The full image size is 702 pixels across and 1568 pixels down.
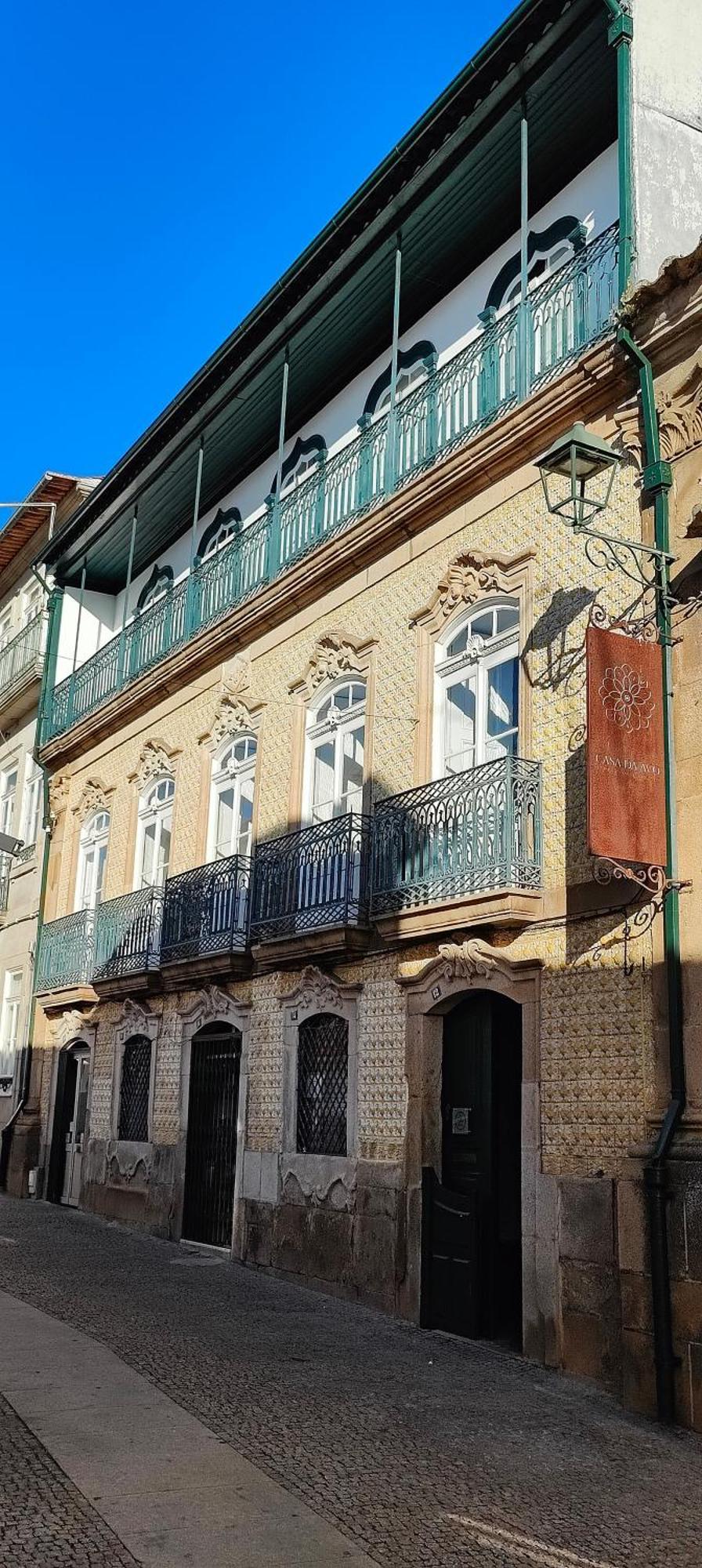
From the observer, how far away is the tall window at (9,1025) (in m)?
20.8

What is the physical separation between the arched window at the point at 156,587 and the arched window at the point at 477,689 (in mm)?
7688

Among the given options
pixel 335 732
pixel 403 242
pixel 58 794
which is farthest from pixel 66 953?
pixel 403 242

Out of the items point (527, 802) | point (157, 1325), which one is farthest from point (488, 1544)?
point (527, 802)

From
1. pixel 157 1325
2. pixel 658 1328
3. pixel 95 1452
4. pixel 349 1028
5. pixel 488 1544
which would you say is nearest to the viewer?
pixel 488 1544

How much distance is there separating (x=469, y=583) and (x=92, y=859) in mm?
9839

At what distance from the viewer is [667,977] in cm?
815

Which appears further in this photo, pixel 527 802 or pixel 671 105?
pixel 671 105

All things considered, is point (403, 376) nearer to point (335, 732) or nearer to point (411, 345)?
point (411, 345)

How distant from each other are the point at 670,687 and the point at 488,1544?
16.7 feet

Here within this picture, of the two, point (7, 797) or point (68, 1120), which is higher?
point (7, 797)

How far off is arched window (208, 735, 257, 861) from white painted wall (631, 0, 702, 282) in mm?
6776

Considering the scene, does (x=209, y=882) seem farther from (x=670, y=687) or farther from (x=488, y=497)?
(x=670, y=687)

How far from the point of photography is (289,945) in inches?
470

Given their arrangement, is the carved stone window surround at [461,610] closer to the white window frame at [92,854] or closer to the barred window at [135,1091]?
the barred window at [135,1091]
